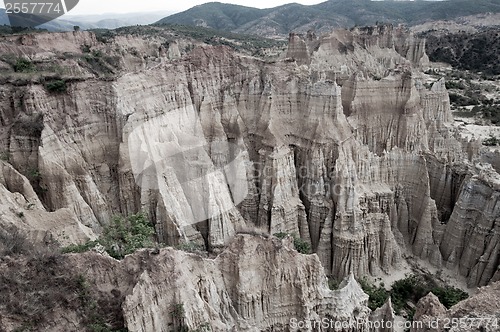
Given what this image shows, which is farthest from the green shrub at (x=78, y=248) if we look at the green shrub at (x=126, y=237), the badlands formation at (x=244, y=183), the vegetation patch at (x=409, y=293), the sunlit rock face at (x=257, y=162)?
the vegetation patch at (x=409, y=293)

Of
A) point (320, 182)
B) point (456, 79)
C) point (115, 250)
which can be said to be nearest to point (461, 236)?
point (320, 182)

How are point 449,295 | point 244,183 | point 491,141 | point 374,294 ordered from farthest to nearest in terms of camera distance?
1. point 491,141
2. point 244,183
3. point 374,294
4. point 449,295

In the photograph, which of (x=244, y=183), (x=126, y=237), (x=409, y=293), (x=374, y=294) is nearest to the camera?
(x=126, y=237)

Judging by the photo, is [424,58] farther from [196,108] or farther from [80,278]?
[80,278]

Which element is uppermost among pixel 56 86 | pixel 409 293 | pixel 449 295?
pixel 56 86

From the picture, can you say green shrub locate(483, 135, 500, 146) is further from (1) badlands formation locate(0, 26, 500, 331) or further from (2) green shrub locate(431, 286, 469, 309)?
(2) green shrub locate(431, 286, 469, 309)

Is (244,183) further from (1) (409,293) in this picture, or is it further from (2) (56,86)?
(2) (56,86)

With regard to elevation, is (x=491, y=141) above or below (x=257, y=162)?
below

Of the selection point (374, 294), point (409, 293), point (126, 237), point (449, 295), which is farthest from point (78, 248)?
point (449, 295)

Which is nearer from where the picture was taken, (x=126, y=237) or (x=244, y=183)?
(x=126, y=237)
